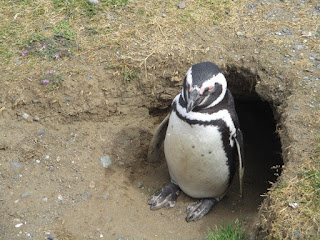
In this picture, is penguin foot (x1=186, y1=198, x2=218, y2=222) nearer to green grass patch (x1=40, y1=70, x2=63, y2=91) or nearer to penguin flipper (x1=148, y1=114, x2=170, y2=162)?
penguin flipper (x1=148, y1=114, x2=170, y2=162)

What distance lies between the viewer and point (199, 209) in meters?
4.07

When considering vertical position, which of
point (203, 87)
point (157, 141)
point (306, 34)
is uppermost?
point (203, 87)

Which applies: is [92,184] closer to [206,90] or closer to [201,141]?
[201,141]

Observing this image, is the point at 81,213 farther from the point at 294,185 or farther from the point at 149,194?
the point at 294,185

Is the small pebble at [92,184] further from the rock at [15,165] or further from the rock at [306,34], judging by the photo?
the rock at [306,34]

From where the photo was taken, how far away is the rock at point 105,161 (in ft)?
13.8

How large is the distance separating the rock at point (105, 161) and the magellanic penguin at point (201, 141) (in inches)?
19.8

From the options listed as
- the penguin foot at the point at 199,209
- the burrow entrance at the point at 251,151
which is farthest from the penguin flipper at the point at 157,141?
the penguin foot at the point at 199,209

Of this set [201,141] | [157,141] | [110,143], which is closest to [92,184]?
[110,143]

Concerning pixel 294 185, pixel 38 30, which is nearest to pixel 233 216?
pixel 294 185

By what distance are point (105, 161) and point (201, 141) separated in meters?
1.09

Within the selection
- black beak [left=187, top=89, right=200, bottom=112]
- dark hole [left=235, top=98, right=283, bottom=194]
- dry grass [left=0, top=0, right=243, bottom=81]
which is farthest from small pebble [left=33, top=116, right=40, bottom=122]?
dark hole [left=235, top=98, right=283, bottom=194]

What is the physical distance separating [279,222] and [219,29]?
2460 mm

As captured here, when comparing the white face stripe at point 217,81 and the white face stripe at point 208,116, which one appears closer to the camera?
the white face stripe at point 217,81
